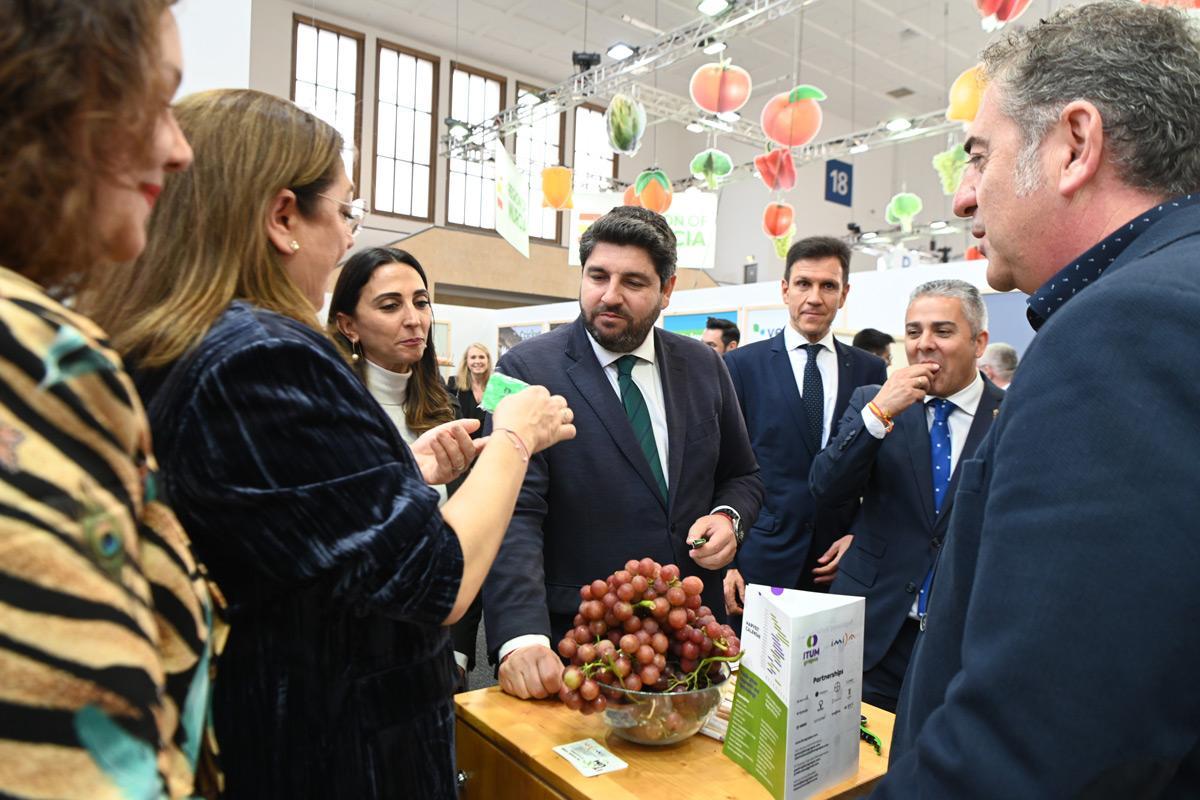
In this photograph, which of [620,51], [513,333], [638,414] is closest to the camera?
[638,414]

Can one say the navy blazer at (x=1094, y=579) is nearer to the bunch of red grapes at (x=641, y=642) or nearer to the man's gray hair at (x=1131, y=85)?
the man's gray hair at (x=1131, y=85)

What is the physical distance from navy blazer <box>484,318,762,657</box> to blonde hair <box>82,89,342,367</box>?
31.4 inches

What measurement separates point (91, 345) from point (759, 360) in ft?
9.41

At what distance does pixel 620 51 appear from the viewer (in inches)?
363

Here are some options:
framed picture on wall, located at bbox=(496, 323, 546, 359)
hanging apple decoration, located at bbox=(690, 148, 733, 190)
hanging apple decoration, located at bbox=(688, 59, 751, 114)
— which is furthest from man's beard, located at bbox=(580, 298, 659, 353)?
framed picture on wall, located at bbox=(496, 323, 546, 359)

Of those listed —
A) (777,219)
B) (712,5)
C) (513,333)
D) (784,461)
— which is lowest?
(784,461)

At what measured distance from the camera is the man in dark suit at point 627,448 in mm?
1843

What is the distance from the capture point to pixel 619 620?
1242mm

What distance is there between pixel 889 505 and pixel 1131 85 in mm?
1624

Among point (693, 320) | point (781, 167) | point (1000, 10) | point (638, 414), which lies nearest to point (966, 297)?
point (638, 414)

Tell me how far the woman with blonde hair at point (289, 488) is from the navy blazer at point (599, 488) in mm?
590

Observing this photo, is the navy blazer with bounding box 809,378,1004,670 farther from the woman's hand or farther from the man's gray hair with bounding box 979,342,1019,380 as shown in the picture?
the man's gray hair with bounding box 979,342,1019,380

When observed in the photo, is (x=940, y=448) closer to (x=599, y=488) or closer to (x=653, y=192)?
(x=599, y=488)

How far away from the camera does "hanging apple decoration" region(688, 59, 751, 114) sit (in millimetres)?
6188
